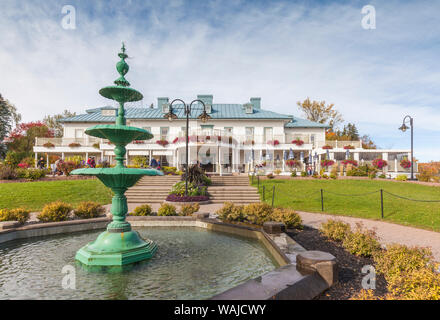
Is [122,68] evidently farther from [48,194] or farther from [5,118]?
[5,118]

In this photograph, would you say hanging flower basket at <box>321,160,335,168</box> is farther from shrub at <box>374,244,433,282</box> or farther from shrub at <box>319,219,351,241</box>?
shrub at <box>374,244,433,282</box>

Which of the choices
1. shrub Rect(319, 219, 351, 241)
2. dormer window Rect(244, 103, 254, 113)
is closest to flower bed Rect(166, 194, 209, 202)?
shrub Rect(319, 219, 351, 241)

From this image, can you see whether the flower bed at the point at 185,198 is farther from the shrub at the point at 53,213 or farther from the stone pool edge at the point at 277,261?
the shrub at the point at 53,213

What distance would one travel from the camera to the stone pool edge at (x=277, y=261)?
2.97 m

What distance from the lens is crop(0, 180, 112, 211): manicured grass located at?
524 inches

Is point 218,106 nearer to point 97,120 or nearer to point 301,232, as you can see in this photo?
point 97,120

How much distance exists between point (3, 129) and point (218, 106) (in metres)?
41.5

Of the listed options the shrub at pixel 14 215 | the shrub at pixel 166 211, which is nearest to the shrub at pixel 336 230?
the shrub at pixel 166 211

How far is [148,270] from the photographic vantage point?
15.2ft

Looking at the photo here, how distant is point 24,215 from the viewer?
7785mm

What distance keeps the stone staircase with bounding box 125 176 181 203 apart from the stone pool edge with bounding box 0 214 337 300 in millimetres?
7354

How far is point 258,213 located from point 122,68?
19.2ft

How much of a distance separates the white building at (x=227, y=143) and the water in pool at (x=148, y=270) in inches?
760
